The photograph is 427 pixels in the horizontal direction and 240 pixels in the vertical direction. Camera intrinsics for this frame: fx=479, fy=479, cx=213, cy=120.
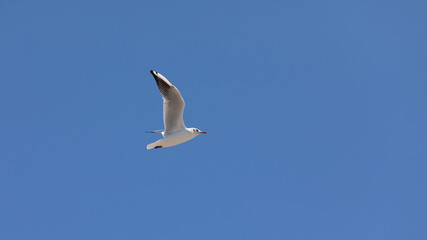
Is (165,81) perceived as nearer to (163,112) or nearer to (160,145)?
(163,112)

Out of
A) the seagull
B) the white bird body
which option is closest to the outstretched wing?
the seagull

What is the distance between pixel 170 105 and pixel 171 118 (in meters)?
0.48

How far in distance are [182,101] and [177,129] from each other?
3.51ft

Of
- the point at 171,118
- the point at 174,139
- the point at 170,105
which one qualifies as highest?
the point at 170,105

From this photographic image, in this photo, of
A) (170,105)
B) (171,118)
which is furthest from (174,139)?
(170,105)

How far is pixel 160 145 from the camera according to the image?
13.2m

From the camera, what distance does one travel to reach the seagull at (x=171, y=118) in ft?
40.7

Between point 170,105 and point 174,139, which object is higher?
point 170,105

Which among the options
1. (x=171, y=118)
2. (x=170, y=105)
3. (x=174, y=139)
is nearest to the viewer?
(x=170, y=105)

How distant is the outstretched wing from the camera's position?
12.4 metres

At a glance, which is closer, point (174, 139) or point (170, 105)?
point (170, 105)

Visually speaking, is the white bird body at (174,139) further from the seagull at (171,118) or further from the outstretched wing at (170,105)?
the outstretched wing at (170,105)

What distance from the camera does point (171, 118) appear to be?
13094 mm

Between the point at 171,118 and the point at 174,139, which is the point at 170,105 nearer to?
the point at 171,118
